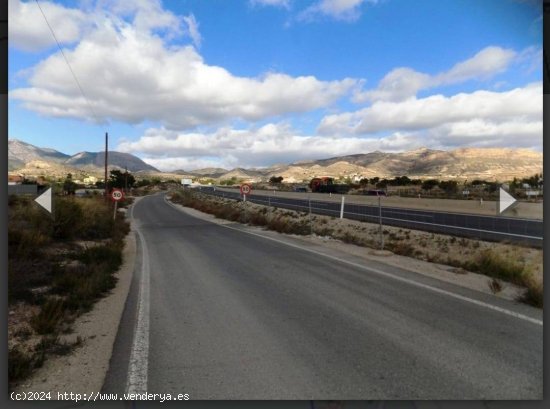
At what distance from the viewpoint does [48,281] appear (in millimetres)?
8930

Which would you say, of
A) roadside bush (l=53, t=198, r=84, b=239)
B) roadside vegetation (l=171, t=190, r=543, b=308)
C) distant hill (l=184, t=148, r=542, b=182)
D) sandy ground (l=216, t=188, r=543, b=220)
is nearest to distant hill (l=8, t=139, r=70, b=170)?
roadside vegetation (l=171, t=190, r=543, b=308)

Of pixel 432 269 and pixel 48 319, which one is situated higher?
pixel 432 269

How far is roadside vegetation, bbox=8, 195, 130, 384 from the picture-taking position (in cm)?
531

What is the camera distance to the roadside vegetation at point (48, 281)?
5.31 m

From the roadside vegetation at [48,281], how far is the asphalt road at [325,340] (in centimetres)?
77

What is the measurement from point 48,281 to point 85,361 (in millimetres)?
4740

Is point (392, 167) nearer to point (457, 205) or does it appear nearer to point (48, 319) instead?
point (457, 205)

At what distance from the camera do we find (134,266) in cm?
1195

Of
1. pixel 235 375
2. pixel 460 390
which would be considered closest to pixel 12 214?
pixel 235 375

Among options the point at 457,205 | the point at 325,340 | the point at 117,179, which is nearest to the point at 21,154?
the point at 325,340

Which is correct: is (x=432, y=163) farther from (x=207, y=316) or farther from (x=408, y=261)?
(x=207, y=316)

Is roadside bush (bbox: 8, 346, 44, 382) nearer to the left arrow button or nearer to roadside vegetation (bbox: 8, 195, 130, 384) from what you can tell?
Result: roadside vegetation (bbox: 8, 195, 130, 384)

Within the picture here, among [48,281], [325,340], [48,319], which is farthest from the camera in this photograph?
[48,281]

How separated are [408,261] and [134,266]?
713 centimetres
